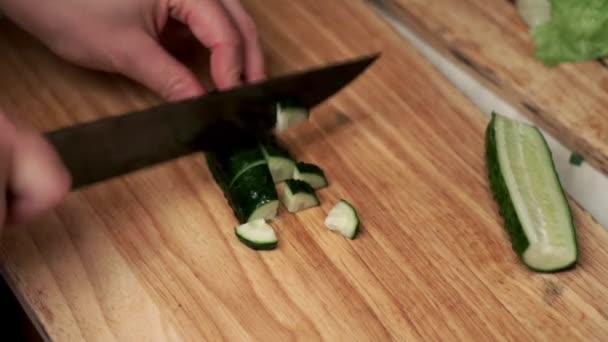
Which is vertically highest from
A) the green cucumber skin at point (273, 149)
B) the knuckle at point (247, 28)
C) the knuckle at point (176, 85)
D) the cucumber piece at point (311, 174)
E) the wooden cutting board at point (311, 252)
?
the knuckle at point (247, 28)

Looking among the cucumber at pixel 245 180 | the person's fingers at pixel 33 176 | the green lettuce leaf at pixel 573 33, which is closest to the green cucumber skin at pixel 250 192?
the cucumber at pixel 245 180

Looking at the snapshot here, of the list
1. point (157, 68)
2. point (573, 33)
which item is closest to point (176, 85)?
point (157, 68)

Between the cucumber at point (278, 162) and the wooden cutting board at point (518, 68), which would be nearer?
the cucumber at point (278, 162)

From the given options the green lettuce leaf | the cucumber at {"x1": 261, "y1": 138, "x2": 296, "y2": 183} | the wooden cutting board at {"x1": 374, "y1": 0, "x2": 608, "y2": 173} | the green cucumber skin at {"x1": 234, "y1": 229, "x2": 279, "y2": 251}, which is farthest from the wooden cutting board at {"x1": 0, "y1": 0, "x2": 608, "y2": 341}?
the green lettuce leaf

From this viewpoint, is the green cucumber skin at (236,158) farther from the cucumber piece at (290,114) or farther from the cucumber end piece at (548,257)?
the cucumber end piece at (548,257)

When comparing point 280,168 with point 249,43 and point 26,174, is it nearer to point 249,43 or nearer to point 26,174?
point 249,43

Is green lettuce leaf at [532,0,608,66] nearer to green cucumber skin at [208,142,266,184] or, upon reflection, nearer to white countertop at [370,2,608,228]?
white countertop at [370,2,608,228]
